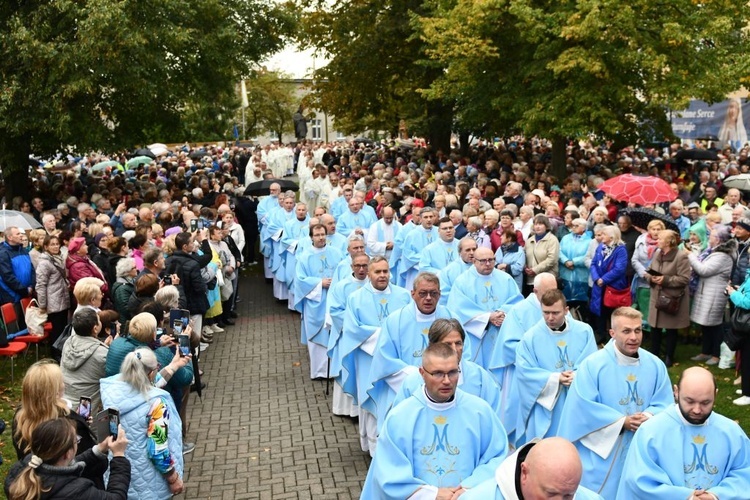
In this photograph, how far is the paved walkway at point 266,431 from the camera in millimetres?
7570

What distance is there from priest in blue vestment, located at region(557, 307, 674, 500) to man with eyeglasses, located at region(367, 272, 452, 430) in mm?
1441

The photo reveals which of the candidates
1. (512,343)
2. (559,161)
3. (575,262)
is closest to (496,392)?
(512,343)

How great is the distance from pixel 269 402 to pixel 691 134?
27.1m

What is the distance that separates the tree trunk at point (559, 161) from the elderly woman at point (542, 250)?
8578mm

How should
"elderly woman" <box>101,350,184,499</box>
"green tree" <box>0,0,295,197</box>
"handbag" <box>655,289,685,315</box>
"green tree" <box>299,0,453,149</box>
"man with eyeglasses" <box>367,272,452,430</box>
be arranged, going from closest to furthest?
"elderly woman" <box>101,350,184,499</box> → "man with eyeglasses" <box>367,272,452,430</box> → "handbag" <box>655,289,685,315</box> → "green tree" <box>0,0,295,197</box> → "green tree" <box>299,0,453,149</box>

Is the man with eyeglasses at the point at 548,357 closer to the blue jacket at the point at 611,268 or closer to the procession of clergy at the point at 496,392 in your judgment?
the procession of clergy at the point at 496,392

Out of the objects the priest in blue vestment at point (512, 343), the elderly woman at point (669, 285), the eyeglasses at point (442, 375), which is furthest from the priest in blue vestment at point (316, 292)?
the eyeglasses at point (442, 375)

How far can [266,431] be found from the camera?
29.3ft

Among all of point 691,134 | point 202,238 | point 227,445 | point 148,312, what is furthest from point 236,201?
point 691,134

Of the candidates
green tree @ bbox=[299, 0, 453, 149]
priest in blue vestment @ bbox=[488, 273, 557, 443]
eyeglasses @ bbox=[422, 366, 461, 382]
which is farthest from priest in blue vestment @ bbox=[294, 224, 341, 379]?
green tree @ bbox=[299, 0, 453, 149]

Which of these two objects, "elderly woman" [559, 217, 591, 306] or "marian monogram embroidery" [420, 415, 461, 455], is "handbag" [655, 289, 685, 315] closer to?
"elderly woman" [559, 217, 591, 306]

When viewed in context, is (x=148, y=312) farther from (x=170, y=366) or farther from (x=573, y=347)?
(x=573, y=347)

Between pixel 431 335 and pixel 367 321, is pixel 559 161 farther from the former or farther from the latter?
pixel 431 335

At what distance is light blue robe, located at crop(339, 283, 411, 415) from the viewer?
7953mm
